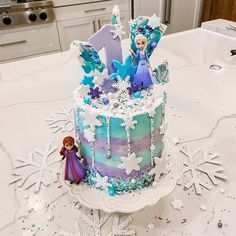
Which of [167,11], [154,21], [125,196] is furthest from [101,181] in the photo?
[167,11]

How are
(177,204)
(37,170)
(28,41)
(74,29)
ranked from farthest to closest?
(74,29)
(28,41)
(37,170)
(177,204)

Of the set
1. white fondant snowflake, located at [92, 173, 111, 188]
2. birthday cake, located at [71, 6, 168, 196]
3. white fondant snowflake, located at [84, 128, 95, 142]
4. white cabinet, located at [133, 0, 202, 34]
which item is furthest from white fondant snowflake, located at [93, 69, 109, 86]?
white cabinet, located at [133, 0, 202, 34]

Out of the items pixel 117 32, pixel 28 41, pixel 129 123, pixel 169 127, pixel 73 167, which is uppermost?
pixel 117 32

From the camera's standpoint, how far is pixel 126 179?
0.62m

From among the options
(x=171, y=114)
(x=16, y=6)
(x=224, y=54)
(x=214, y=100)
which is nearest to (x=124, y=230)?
(x=171, y=114)

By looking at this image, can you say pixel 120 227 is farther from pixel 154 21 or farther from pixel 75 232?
pixel 154 21

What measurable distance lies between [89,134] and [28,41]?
1718 mm

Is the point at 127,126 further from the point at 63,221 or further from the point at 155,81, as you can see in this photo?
the point at 63,221

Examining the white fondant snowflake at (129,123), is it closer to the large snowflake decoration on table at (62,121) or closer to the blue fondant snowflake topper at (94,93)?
the blue fondant snowflake topper at (94,93)

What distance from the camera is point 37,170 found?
772 mm

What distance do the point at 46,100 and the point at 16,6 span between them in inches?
44.3

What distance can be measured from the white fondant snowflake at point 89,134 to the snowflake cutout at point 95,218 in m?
0.19

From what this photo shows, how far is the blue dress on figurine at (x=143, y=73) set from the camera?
2.00ft

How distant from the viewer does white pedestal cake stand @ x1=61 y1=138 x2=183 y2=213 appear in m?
0.58
